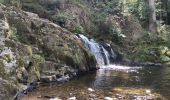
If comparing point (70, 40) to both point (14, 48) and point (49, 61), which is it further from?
point (14, 48)

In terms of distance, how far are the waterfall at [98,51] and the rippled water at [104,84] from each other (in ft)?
11.1

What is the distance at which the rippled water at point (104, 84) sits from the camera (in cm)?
1347

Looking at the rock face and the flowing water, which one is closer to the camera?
the flowing water

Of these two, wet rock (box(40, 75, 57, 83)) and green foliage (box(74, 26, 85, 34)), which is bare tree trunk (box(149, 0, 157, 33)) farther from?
wet rock (box(40, 75, 57, 83))

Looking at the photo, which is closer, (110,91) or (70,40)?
(110,91)

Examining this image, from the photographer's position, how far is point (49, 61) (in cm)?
1734

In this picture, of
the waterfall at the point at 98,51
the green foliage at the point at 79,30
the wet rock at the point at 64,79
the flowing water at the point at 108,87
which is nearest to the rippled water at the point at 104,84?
the flowing water at the point at 108,87

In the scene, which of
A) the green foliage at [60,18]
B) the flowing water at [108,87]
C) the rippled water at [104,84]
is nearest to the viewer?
the flowing water at [108,87]

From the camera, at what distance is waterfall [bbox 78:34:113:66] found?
24.2 metres

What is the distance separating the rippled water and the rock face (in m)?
0.76

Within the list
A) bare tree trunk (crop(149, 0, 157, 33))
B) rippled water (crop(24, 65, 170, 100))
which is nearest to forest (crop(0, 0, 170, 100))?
rippled water (crop(24, 65, 170, 100))

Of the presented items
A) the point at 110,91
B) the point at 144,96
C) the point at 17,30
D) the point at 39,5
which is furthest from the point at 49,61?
the point at 39,5

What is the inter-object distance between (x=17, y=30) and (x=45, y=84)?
13.1ft

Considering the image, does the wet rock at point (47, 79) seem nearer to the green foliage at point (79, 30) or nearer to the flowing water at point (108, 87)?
the flowing water at point (108, 87)
